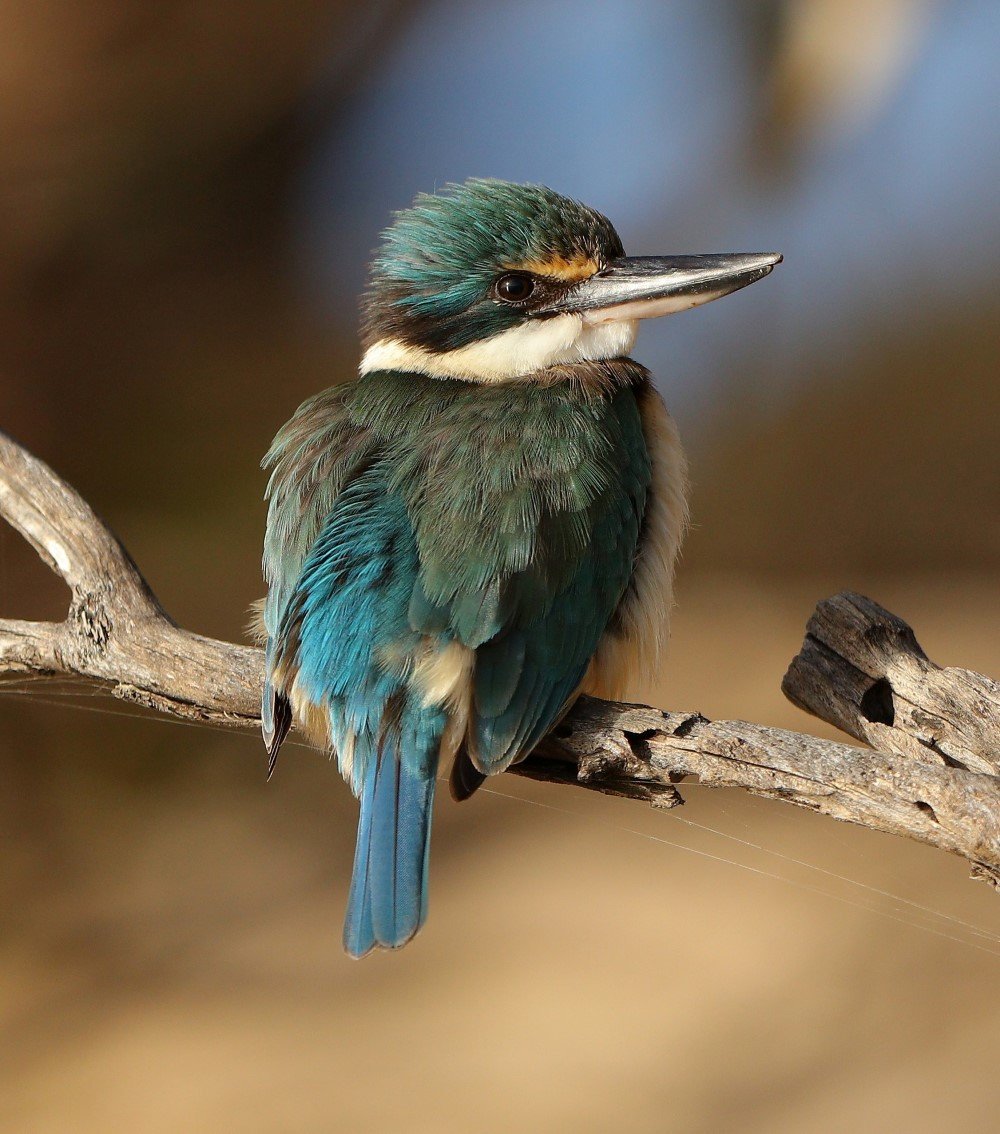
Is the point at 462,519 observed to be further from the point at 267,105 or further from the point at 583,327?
the point at 267,105

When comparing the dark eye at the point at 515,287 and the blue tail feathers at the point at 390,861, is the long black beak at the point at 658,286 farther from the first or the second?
the blue tail feathers at the point at 390,861

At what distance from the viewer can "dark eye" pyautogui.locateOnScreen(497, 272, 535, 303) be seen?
161 centimetres

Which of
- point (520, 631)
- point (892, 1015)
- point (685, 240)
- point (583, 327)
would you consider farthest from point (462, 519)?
point (685, 240)

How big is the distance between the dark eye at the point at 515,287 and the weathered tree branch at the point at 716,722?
1.92 ft

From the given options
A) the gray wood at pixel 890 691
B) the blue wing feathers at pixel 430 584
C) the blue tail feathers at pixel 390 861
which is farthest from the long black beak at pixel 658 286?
the blue tail feathers at pixel 390 861

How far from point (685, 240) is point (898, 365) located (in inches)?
44.9

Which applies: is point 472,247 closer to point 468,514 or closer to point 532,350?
point 532,350

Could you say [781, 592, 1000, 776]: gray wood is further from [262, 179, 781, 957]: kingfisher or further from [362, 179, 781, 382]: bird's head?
[362, 179, 781, 382]: bird's head

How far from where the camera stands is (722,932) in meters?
3.08

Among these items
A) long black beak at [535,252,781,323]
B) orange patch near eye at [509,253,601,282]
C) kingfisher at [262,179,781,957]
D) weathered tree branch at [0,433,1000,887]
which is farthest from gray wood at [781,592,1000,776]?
orange patch near eye at [509,253,601,282]

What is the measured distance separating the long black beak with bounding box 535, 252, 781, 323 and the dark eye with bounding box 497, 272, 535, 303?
0.11ft

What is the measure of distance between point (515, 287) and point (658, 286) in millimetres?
202

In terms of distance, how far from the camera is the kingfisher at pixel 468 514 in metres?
1.31

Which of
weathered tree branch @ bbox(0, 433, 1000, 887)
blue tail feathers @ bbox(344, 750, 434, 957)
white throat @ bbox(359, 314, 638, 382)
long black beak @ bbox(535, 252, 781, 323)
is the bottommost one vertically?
blue tail feathers @ bbox(344, 750, 434, 957)
